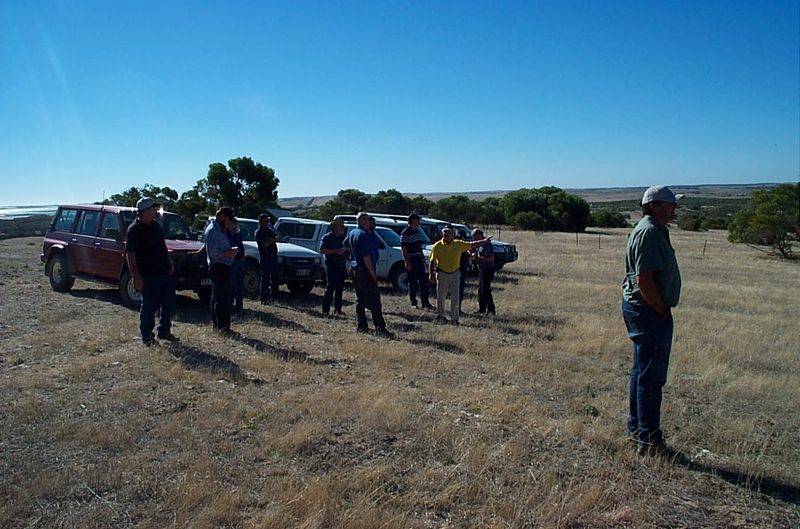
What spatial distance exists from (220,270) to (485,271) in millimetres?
4808

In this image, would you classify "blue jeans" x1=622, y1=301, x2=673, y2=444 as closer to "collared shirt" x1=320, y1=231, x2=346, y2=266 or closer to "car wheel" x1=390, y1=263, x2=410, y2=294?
"collared shirt" x1=320, y1=231, x2=346, y2=266

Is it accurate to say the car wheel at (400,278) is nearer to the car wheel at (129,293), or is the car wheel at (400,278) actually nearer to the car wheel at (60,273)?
the car wheel at (129,293)

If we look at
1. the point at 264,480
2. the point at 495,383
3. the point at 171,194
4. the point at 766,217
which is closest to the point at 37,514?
the point at 264,480

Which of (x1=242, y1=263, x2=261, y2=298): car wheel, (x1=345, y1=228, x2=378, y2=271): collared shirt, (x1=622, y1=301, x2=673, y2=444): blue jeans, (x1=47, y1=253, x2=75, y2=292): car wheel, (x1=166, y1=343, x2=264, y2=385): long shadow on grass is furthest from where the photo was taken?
(x1=242, y1=263, x2=261, y2=298): car wheel

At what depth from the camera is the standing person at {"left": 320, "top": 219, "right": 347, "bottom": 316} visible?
1070cm

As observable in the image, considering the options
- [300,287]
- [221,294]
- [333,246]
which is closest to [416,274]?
[333,246]

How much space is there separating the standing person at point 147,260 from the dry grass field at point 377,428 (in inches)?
22.1

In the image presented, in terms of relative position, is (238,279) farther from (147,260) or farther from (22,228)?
(22,228)

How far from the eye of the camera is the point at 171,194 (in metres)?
38.0

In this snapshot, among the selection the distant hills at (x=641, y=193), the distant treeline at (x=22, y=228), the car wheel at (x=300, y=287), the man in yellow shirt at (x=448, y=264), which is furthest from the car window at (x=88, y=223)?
the distant treeline at (x=22, y=228)

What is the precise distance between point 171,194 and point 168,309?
3202cm

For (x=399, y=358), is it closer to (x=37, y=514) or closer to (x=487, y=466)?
(x=487, y=466)

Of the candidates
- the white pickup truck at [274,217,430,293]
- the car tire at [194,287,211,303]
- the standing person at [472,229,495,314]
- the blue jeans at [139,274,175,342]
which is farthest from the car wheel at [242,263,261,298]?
the blue jeans at [139,274,175,342]

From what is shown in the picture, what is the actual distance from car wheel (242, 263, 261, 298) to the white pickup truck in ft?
5.77
